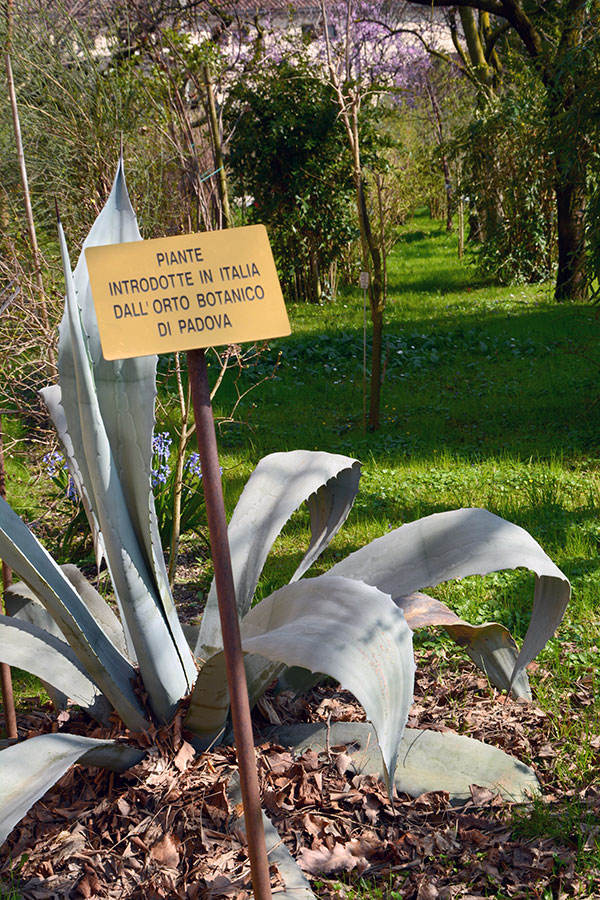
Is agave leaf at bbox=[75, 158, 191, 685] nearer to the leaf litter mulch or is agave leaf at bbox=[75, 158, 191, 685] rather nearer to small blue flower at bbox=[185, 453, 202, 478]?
the leaf litter mulch

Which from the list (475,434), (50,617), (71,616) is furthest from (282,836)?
(475,434)

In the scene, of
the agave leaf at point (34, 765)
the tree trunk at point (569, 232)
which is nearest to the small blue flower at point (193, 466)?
Answer: the agave leaf at point (34, 765)

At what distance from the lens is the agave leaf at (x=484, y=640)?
6.75ft

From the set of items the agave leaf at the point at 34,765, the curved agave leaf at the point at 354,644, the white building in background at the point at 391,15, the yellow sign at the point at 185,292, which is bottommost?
the agave leaf at the point at 34,765

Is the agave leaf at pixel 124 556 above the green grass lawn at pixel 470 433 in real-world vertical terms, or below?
above

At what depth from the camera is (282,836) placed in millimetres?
1922

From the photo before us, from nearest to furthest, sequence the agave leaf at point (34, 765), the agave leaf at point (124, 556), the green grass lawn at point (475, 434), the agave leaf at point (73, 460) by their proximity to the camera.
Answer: the agave leaf at point (34, 765) → the agave leaf at point (124, 556) → the agave leaf at point (73, 460) → the green grass lawn at point (475, 434)

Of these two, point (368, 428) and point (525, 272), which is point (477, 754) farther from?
point (525, 272)

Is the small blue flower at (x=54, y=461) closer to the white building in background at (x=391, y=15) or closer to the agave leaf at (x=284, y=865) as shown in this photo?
the agave leaf at (x=284, y=865)

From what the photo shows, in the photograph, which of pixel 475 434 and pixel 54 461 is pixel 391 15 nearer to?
pixel 475 434

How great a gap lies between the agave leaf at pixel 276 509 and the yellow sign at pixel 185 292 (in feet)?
3.15

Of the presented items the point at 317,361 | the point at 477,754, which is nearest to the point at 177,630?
the point at 477,754

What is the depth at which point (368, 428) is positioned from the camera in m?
6.02

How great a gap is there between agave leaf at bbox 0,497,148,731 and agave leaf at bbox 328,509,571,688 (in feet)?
2.17
